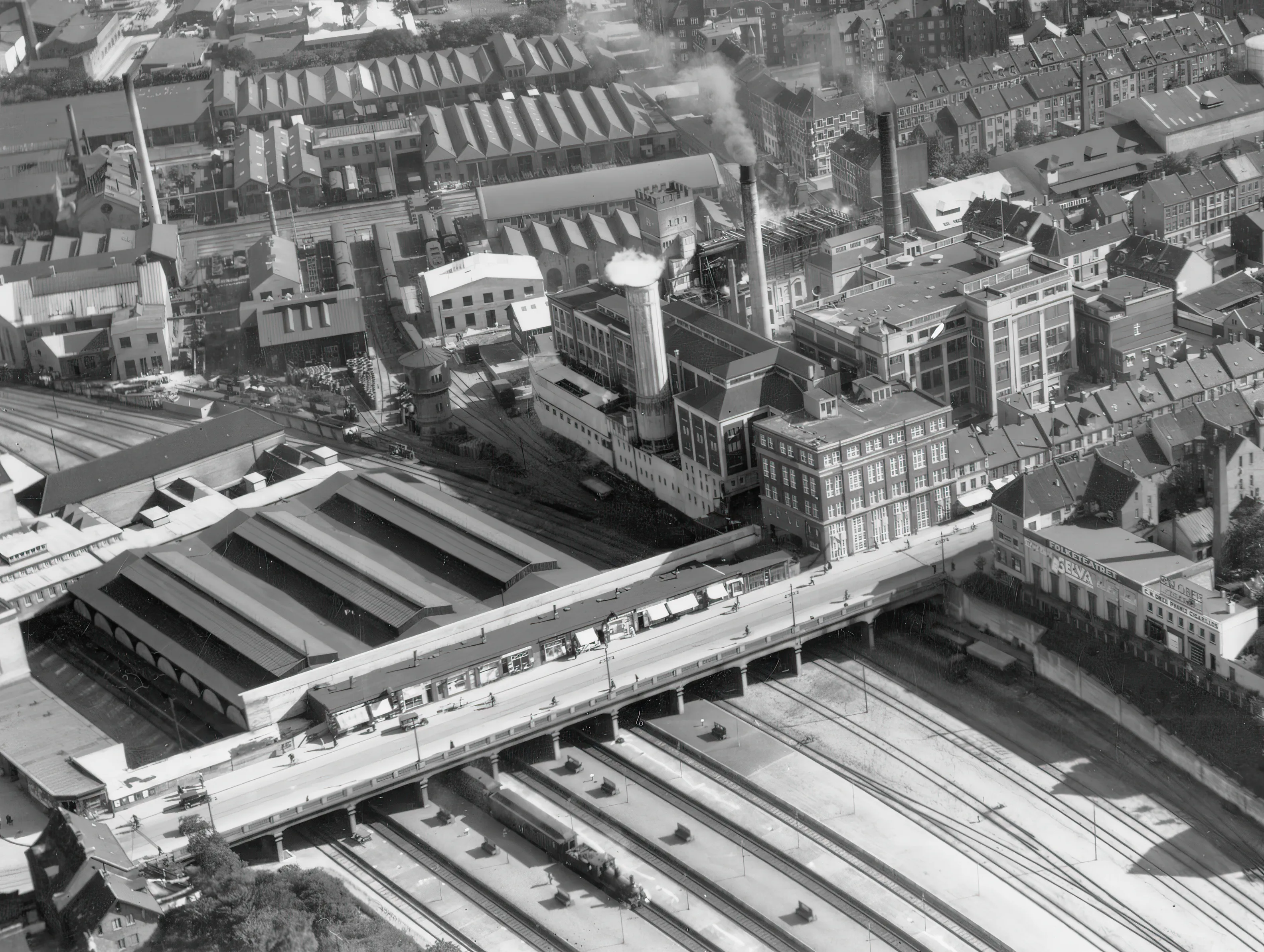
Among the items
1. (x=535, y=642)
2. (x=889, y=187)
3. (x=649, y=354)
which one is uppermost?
(x=889, y=187)

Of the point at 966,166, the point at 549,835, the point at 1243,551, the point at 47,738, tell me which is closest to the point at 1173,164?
the point at 966,166

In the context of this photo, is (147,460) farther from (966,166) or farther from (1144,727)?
(966,166)

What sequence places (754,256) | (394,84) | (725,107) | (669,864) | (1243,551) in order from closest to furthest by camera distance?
(669,864), (1243,551), (754,256), (725,107), (394,84)

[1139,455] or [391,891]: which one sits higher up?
[1139,455]

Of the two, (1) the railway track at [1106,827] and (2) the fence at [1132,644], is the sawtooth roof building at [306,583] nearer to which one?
(1) the railway track at [1106,827]

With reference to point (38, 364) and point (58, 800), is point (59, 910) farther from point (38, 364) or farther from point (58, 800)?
point (38, 364)

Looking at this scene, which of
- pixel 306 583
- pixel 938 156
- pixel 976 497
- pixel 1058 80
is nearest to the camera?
pixel 306 583

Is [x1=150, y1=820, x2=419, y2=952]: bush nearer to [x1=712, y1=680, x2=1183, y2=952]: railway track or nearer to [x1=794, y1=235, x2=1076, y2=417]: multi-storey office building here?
[x1=712, y1=680, x2=1183, y2=952]: railway track
